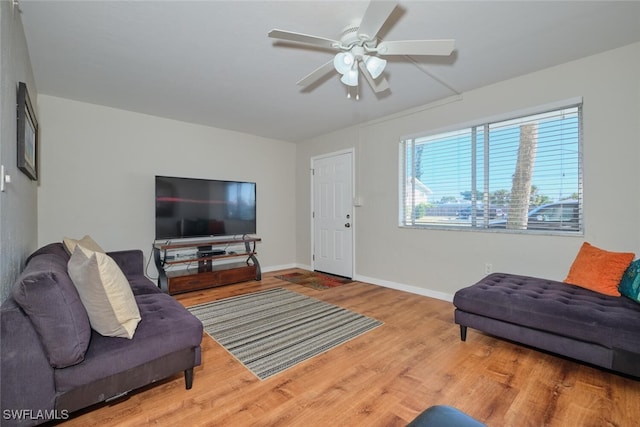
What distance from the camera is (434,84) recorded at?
3.06m

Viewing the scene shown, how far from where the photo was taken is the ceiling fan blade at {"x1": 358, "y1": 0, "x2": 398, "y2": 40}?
151 cm

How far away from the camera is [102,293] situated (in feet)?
4.86

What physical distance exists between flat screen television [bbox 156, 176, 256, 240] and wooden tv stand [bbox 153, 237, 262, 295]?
0.19 metres

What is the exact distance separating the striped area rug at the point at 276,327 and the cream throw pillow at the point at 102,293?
915 millimetres

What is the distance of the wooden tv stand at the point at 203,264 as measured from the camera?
378 cm

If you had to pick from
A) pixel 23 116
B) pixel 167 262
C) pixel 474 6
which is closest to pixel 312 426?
pixel 23 116

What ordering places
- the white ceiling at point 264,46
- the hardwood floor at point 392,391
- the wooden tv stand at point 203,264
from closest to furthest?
the hardwood floor at point 392,391, the white ceiling at point 264,46, the wooden tv stand at point 203,264

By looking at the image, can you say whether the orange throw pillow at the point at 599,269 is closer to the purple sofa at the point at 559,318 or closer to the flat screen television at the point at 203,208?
the purple sofa at the point at 559,318

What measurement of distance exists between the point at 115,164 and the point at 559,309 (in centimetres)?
482

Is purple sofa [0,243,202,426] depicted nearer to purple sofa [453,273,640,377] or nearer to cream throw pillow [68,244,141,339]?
cream throw pillow [68,244,141,339]

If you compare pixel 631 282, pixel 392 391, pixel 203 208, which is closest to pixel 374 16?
pixel 392 391

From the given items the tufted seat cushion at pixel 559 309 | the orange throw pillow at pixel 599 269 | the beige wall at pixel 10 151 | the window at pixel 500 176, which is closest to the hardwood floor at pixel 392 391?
the tufted seat cushion at pixel 559 309

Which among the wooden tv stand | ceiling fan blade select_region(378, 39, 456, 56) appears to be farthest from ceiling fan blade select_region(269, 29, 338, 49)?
the wooden tv stand

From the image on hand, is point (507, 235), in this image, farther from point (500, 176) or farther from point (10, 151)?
point (10, 151)
